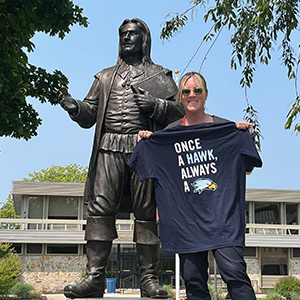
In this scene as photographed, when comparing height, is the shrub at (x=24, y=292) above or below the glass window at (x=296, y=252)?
below

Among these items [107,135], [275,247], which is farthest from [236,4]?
[275,247]

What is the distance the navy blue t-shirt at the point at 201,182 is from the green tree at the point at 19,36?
7042 mm

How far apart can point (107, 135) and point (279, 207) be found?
105 feet

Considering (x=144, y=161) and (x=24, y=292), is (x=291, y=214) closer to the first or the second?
(x=24, y=292)

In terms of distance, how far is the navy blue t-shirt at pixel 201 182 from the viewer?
3455 millimetres

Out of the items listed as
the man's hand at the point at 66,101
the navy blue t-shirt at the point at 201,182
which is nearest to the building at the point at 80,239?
the man's hand at the point at 66,101

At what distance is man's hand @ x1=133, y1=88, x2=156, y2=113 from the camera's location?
181 inches

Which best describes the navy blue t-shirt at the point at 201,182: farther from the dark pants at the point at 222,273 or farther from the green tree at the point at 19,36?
the green tree at the point at 19,36

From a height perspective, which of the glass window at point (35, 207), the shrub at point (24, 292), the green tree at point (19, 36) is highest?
the green tree at point (19, 36)

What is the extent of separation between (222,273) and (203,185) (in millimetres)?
627

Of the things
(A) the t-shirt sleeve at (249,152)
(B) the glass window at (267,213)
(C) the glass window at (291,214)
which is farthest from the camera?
(C) the glass window at (291,214)

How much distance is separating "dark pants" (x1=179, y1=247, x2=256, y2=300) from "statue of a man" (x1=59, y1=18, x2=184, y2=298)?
997 mm

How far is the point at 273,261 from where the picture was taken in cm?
3216

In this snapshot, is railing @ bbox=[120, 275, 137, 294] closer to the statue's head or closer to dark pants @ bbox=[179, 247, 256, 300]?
the statue's head
